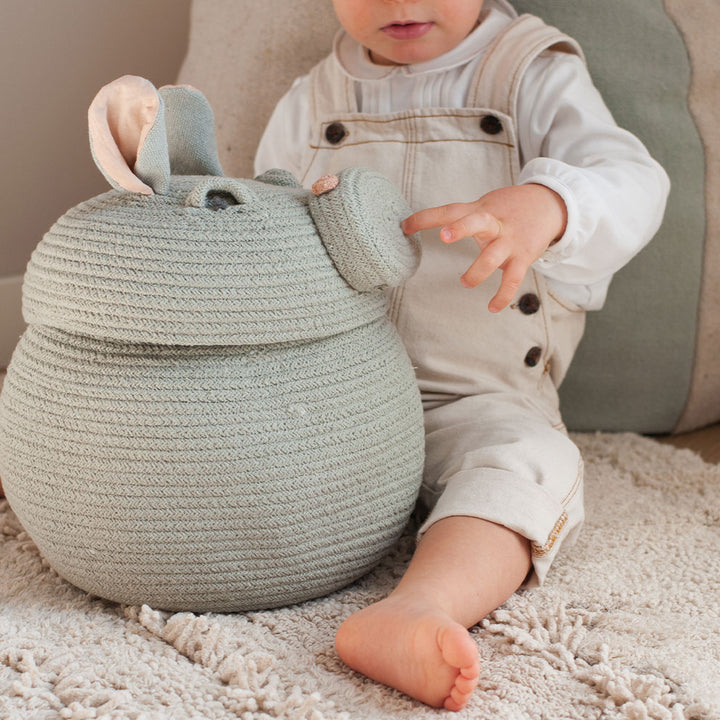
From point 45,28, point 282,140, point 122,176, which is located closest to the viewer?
point 122,176

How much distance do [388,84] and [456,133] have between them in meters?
0.10

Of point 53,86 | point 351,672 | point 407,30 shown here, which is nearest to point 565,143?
point 407,30

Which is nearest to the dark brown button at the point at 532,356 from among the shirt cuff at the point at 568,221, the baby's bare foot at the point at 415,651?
the shirt cuff at the point at 568,221

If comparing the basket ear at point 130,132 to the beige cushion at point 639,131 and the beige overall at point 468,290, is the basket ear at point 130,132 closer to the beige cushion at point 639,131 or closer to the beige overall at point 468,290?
the beige overall at point 468,290

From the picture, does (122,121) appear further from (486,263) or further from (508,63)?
(508,63)

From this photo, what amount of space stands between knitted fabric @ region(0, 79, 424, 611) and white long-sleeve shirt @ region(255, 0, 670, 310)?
18cm

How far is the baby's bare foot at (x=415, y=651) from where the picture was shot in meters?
0.57

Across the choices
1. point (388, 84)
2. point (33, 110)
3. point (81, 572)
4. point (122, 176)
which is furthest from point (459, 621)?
point (33, 110)

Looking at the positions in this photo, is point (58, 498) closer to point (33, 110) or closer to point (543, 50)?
point (543, 50)

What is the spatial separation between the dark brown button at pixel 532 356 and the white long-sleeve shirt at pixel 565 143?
70 millimetres

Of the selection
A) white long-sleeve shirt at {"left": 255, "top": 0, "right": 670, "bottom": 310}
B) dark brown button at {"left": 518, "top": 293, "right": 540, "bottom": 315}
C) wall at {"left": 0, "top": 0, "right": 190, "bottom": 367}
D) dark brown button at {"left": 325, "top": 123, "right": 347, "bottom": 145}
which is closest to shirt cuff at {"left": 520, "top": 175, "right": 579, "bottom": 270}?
white long-sleeve shirt at {"left": 255, "top": 0, "right": 670, "bottom": 310}

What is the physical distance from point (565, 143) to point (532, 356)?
210 mm

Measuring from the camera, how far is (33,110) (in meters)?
1.33

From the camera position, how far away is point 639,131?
1029 mm
